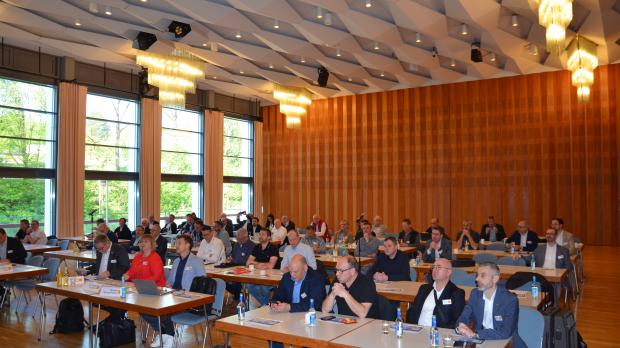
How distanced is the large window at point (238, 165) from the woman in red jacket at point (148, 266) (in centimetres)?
1401

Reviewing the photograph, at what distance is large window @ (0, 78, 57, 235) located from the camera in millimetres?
13891

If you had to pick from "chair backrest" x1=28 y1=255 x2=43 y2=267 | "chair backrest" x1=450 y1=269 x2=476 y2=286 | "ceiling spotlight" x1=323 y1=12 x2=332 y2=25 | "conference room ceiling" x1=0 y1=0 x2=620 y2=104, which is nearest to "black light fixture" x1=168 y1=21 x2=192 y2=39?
"conference room ceiling" x1=0 y1=0 x2=620 y2=104

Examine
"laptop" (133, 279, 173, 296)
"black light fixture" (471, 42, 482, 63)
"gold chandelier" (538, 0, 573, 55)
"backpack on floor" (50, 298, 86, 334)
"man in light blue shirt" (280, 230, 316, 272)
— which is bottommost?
"backpack on floor" (50, 298, 86, 334)

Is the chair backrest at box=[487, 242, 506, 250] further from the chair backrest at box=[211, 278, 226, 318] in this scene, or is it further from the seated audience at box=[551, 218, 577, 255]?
the chair backrest at box=[211, 278, 226, 318]

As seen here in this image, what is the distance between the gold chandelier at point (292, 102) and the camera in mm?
15695

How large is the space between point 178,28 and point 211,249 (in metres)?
5.65

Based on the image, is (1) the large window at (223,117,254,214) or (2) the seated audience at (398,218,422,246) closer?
(2) the seated audience at (398,218,422,246)

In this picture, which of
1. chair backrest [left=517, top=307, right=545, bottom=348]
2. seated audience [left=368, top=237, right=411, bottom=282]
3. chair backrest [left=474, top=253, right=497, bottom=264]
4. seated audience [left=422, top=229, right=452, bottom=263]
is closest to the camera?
chair backrest [left=517, top=307, right=545, bottom=348]

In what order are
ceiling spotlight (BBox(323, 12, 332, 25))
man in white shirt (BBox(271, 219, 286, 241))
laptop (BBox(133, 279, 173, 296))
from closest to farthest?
laptop (BBox(133, 279, 173, 296)) < ceiling spotlight (BBox(323, 12, 332, 25)) < man in white shirt (BBox(271, 219, 286, 241))

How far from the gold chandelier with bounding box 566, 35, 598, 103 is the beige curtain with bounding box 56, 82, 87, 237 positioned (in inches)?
539

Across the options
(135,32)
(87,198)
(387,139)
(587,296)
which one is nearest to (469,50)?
(387,139)

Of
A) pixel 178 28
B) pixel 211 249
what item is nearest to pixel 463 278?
pixel 211 249

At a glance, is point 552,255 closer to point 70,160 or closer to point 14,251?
point 14,251

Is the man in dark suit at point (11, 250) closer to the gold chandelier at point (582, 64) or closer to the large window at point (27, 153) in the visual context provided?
the large window at point (27, 153)
